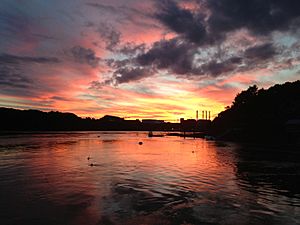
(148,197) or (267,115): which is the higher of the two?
(267,115)

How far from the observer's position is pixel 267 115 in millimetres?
96188

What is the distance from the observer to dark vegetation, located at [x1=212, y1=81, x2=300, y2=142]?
90.4 m

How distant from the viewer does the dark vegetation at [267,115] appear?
90375 mm

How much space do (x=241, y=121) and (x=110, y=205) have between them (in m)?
95.3

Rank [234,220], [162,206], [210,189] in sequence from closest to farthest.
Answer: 1. [234,220]
2. [162,206]
3. [210,189]

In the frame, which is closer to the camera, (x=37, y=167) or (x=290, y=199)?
(x=290, y=199)

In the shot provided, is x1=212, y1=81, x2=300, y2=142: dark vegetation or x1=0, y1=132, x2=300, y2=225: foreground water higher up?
x1=212, y1=81, x2=300, y2=142: dark vegetation

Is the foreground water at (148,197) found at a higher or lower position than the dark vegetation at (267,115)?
lower

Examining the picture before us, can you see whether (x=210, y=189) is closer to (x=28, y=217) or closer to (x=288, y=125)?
(x=28, y=217)

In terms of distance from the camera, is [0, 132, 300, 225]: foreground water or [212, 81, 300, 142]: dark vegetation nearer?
[0, 132, 300, 225]: foreground water

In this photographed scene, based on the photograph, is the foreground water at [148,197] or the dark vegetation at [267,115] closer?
the foreground water at [148,197]

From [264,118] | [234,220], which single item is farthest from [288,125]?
[234,220]

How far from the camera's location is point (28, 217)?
16.3m

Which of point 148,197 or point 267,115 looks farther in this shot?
point 267,115
